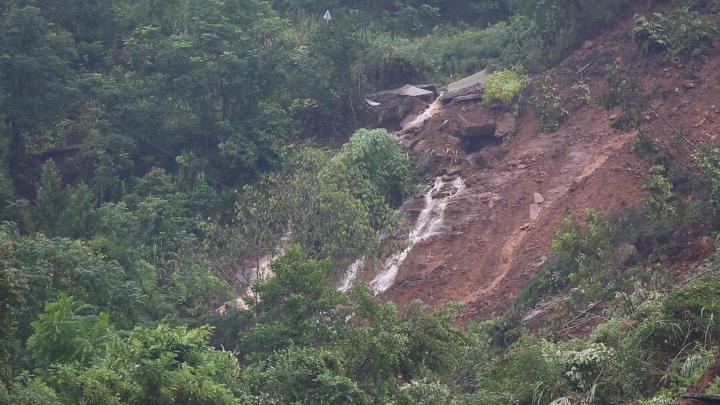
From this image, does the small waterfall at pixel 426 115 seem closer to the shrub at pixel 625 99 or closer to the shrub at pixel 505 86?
the shrub at pixel 505 86

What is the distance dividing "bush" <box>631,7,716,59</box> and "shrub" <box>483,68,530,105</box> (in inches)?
99.9

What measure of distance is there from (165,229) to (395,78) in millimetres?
7352

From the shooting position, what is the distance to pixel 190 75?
22.9m

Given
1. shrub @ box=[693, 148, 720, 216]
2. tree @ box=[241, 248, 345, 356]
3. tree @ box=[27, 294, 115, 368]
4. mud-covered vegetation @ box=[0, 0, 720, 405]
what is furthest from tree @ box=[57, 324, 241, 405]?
shrub @ box=[693, 148, 720, 216]

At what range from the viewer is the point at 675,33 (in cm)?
1998

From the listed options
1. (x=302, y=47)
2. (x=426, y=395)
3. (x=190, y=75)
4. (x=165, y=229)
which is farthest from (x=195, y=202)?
(x=426, y=395)

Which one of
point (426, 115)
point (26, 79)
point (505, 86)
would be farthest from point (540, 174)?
point (26, 79)

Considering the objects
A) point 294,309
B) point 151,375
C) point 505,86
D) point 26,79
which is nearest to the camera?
point 151,375

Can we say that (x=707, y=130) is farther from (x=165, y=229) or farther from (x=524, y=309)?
(x=165, y=229)

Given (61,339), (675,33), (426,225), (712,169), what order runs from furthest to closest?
(675,33) < (426,225) < (712,169) < (61,339)

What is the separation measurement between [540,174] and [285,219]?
5.03 metres

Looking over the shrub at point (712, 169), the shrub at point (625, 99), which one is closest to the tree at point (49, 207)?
the shrub at point (625, 99)

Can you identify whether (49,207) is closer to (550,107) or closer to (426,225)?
(426,225)

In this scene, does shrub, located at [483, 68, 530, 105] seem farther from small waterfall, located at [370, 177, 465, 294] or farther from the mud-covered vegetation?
small waterfall, located at [370, 177, 465, 294]
